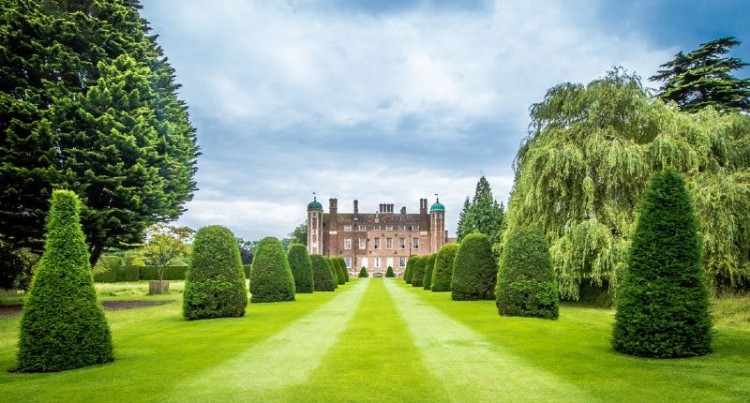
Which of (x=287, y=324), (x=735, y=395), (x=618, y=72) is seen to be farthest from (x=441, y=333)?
(x=618, y=72)

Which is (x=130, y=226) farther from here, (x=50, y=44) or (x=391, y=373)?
(x=391, y=373)

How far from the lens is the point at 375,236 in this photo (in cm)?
8169

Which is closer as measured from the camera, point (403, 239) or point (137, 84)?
point (137, 84)

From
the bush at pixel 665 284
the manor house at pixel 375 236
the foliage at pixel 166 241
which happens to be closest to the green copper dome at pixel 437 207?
the manor house at pixel 375 236

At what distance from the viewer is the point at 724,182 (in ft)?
55.3

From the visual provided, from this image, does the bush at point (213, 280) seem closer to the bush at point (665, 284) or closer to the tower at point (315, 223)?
the bush at point (665, 284)

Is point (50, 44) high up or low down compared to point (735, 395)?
up

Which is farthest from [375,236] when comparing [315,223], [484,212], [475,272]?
[475,272]

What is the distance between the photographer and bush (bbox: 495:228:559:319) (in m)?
15.0

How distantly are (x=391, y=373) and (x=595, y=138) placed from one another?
14410mm

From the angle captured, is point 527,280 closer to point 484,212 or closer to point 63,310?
point 63,310

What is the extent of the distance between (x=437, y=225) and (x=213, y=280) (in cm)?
6786

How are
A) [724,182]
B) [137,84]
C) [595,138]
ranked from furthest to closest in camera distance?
[137,84]
[595,138]
[724,182]

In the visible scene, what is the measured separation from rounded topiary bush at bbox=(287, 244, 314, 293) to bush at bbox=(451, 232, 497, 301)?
354 inches
